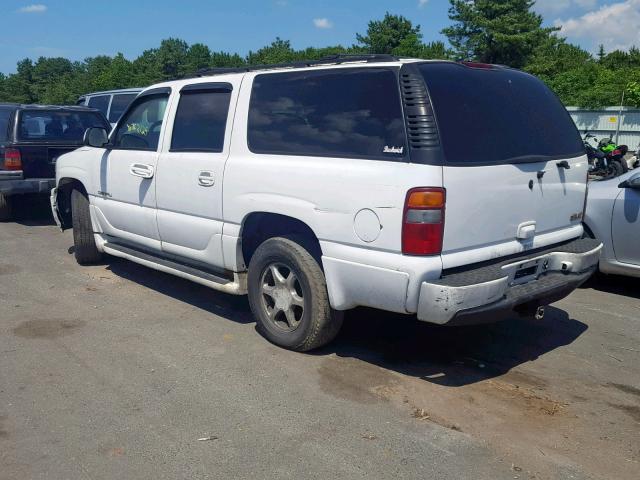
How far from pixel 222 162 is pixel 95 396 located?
1997 millimetres

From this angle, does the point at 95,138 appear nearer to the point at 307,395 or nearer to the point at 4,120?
the point at 307,395

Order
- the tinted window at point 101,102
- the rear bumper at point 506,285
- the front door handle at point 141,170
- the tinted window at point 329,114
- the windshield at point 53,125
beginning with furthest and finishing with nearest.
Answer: the tinted window at point 101,102 → the windshield at point 53,125 → the front door handle at point 141,170 → the tinted window at point 329,114 → the rear bumper at point 506,285

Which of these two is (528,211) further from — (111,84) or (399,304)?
(111,84)

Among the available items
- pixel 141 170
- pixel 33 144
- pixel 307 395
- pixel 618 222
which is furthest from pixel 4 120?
pixel 618 222

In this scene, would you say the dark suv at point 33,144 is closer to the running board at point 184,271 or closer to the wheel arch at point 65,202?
the wheel arch at point 65,202

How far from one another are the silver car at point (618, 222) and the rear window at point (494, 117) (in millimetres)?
1725

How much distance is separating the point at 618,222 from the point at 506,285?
9.71 feet

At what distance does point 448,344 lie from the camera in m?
5.19

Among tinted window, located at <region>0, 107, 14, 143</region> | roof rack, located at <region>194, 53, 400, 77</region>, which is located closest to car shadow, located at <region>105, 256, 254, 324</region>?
roof rack, located at <region>194, 53, 400, 77</region>

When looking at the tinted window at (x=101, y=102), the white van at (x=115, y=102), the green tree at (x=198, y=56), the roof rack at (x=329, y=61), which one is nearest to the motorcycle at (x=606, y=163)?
Result: the roof rack at (x=329, y=61)

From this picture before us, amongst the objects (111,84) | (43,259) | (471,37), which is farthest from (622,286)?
(111,84)

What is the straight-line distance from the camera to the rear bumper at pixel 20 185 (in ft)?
32.0

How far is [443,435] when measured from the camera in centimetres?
374

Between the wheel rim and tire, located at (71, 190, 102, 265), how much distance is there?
306 centimetres
